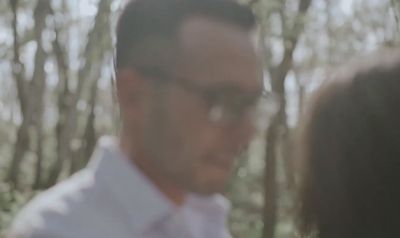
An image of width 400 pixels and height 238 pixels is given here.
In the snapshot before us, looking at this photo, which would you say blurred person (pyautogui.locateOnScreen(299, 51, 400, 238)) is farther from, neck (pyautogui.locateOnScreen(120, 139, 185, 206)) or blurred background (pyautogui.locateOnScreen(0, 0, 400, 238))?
blurred background (pyautogui.locateOnScreen(0, 0, 400, 238))

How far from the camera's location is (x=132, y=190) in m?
2.08

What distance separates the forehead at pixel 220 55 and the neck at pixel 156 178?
227 millimetres

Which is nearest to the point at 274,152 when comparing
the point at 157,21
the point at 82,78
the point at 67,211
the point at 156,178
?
the point at 82,78

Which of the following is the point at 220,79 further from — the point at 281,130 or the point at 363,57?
the point at 281,130

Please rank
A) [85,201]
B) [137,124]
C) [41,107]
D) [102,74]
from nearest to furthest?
1. [85,201]
2. [137,124]
3. [41,107]
4. [102,74]

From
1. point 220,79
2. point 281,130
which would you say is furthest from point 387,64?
point 281,130

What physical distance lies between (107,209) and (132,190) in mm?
77

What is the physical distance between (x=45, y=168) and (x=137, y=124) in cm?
1206

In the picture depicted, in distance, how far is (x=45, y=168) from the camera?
1398cm

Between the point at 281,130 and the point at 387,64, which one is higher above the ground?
the point at 387,64

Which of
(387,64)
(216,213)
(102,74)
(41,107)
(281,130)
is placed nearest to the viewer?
(387,64)

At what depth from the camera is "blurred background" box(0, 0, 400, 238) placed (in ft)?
37.3

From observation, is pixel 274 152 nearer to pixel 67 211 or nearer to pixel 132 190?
pixel 132 190

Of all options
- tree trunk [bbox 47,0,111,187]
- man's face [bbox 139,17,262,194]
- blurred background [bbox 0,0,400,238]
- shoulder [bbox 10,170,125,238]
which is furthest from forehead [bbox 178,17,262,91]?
tree trunk [bbox 47,0,111,187]
